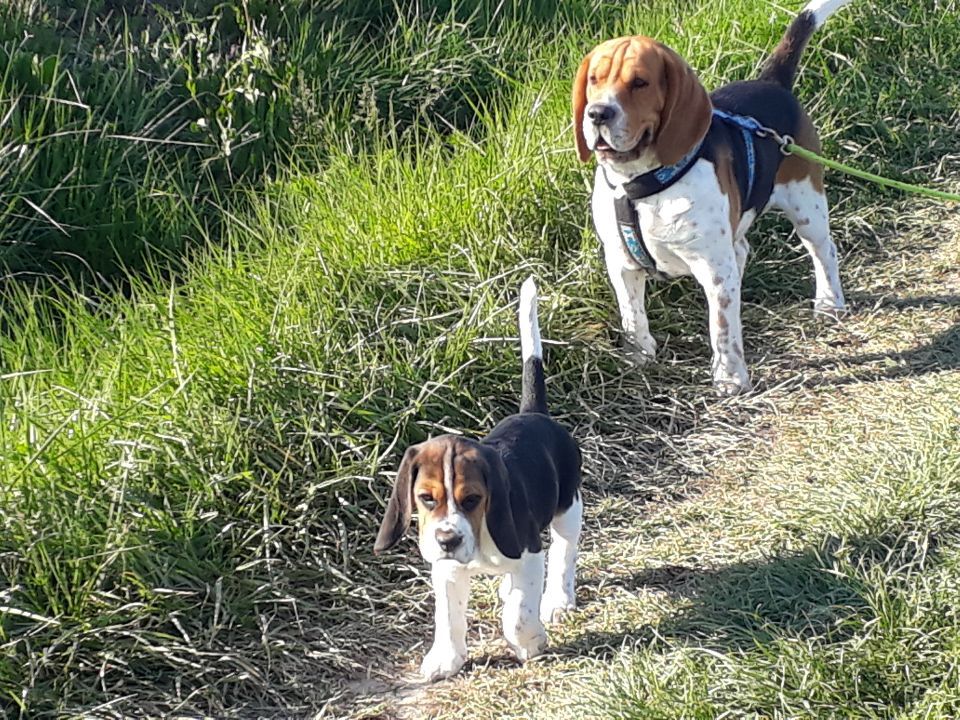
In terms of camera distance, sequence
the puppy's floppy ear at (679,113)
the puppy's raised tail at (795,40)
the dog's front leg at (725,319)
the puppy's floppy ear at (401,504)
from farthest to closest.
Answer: the puppy's raised tail at (795,40), the dog's front leg at (725,319), the puppy's floppy ear at (679,113), the puppy's floppy ear at (401,504)

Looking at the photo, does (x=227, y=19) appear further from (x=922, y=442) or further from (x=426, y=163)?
(x=922, y=442)

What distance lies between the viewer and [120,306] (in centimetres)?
468

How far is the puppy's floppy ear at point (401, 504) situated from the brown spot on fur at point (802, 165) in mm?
2229

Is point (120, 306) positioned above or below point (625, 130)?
below

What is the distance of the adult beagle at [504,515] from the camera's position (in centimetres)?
309

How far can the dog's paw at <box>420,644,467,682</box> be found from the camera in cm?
351

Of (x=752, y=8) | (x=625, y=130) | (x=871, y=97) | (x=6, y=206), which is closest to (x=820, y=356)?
(x=625, y=130)

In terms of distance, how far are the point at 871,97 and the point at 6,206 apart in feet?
11.6

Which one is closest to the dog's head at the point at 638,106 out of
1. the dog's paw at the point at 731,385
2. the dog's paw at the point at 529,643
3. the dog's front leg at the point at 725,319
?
the dog's front leg at the point at 725,319

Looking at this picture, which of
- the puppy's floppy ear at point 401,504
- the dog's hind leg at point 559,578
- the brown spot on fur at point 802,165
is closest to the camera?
the puppy's floppy ear at point 401,504

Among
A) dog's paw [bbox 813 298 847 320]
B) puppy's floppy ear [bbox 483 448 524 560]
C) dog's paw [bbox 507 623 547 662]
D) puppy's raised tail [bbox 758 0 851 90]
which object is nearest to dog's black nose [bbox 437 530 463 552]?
puppy's floppy ear [bbox 483 448 524 560]

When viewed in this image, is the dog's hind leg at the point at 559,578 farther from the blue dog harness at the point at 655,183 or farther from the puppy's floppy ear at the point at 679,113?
the puppy's floppy ear at the point at 679,113

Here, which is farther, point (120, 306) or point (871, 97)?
point (871, 97)

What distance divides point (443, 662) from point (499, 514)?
1.89ft
